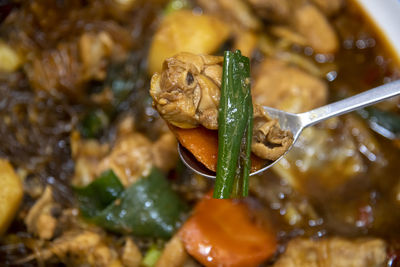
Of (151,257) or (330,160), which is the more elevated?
(330,160)

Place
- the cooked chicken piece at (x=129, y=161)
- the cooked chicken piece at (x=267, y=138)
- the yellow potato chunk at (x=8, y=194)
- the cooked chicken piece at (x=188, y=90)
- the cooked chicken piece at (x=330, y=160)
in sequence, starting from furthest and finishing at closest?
the cooked chicken piece at (x=330, y=160) → the cooked chicken piece at (x=129, y=161) → the yellow potato chunk at (x=8, y=194) → the cooked chicken piece at (x=267, y=138) → the cooked chicken piece at (x=188, y=90)

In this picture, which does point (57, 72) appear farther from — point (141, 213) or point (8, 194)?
point (141, 213)

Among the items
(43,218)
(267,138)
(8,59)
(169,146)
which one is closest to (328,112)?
(267,138)

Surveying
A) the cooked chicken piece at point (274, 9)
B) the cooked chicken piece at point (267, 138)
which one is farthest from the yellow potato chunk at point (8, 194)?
the cooked chicken piece at point (274, 9)

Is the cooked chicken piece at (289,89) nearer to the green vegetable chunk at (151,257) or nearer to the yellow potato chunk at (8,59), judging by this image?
the green vegetable chunk at (151,257)

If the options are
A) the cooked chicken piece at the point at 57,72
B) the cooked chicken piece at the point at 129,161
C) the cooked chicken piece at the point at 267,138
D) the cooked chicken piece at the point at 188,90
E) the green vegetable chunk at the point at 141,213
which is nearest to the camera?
the cooked chicken piece at the point at 188,90

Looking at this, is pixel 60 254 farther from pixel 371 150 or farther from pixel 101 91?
pixel 371 150
